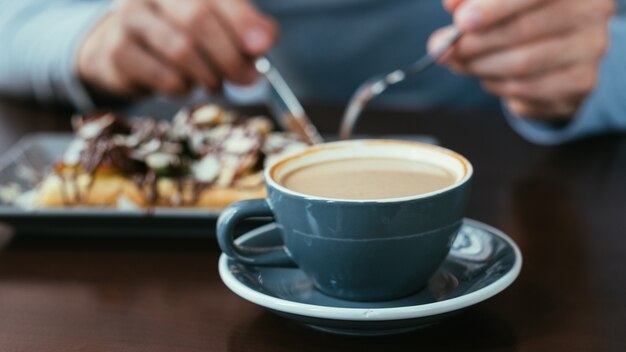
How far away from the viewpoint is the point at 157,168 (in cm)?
81

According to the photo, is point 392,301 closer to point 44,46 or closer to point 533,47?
point 533,47

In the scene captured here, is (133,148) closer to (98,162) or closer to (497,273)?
(98,162)

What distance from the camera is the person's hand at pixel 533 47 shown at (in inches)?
36.8

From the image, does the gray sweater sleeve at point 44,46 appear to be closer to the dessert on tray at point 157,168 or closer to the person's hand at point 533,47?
the dessert on tray at point 157,168

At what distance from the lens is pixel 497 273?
22.3 inches

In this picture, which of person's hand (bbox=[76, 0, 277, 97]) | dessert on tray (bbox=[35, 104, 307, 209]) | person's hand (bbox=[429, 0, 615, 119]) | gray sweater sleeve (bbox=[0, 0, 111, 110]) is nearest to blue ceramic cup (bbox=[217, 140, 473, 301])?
dessert on tray (bbox=[35, 104, 307, 209])

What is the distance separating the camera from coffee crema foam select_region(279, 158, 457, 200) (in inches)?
22.3

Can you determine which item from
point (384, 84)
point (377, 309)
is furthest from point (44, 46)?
point (377, 309)

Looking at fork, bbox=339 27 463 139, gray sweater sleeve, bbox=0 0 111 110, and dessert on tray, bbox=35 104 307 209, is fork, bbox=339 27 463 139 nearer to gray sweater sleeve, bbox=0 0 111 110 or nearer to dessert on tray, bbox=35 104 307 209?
dessert on tray, bbox=35 104 307 209

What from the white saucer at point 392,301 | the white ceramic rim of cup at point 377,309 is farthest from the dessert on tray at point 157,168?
the white ceramic rim of cup at point 377,309

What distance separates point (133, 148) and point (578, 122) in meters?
0.54

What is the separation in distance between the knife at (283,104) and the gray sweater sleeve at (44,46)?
290 millimetres

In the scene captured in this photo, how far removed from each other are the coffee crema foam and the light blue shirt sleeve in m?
0.45

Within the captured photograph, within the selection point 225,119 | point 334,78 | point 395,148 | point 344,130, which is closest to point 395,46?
point 334,78
